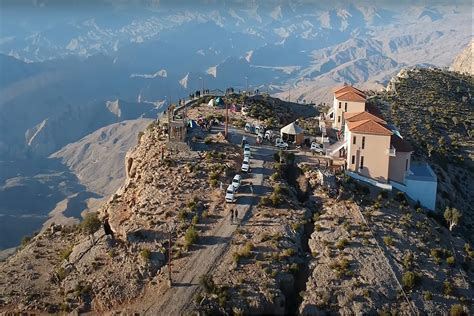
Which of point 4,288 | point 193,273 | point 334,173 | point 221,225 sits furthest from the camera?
point 334,173

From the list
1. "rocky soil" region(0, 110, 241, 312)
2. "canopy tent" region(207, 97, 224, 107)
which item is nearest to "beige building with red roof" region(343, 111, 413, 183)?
"rocky soil" region(0, 110, 241, 312)

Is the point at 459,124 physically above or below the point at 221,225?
above

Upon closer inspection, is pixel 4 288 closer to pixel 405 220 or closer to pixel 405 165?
pixel 405 220

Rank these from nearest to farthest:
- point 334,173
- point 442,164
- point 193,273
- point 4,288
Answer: point 193,273 < point 4,288 < point 334,173 < point 442,164

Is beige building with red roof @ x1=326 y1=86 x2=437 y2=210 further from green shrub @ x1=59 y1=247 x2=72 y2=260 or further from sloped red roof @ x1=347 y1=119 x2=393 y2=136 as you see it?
green shrub @ x1=59 y1=247 x2=72 y2=260

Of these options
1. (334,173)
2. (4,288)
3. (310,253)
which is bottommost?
(4,288)

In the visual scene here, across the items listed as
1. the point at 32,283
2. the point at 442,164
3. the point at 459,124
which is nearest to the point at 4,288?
the point at 32,283

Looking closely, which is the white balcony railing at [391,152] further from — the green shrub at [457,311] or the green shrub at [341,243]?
the green shrub at [457,311]
